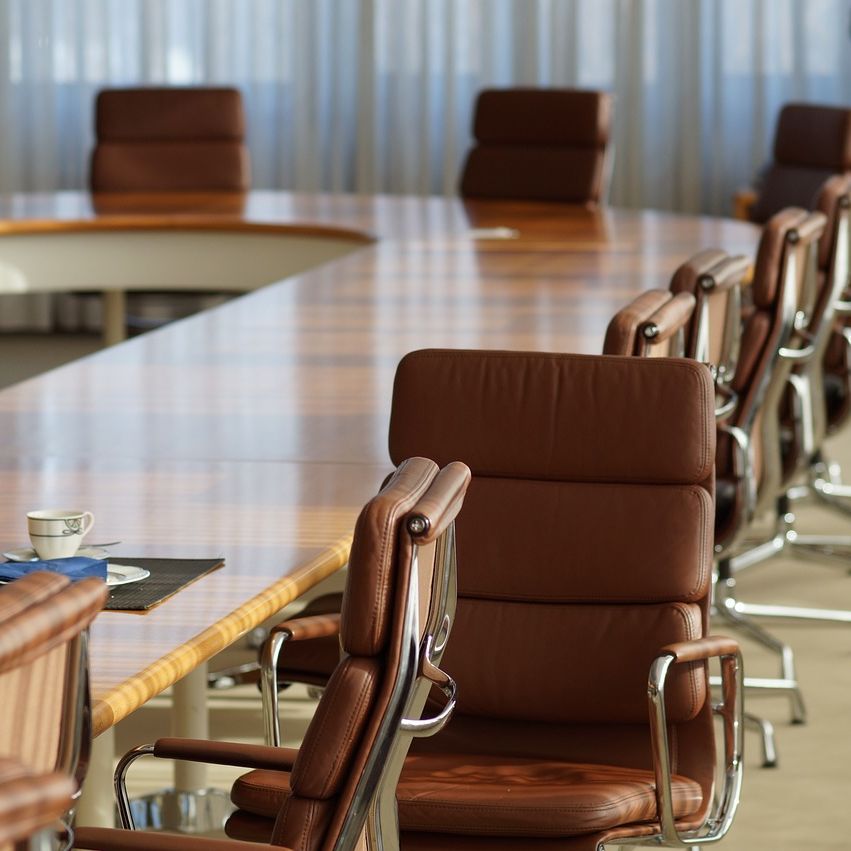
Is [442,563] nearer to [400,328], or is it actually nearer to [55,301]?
[400,328]

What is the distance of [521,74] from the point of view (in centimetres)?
827

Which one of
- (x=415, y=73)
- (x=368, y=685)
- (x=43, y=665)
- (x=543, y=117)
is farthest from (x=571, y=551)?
(x=415, y=73)

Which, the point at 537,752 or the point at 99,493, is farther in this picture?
the point at 99,493

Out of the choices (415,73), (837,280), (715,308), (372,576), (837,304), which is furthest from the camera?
(415,73)

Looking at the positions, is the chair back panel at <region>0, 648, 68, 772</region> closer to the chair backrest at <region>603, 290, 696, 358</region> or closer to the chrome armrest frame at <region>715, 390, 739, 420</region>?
the chair backrest at <region>603, 290, 696, 358</region>

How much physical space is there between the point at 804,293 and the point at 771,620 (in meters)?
0.88

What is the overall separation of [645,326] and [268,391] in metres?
1.02

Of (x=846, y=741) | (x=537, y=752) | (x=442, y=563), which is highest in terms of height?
(x=442, y=563)

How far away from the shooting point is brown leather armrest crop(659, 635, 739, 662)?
84.5 inches

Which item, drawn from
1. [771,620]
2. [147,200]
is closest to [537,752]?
[771,620]

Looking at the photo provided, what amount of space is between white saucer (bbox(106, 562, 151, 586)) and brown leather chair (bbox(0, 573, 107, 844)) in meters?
0.65

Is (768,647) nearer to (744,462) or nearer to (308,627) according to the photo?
(744,462)

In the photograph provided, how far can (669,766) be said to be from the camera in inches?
82.8

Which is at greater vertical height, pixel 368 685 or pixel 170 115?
pixel 170 115
